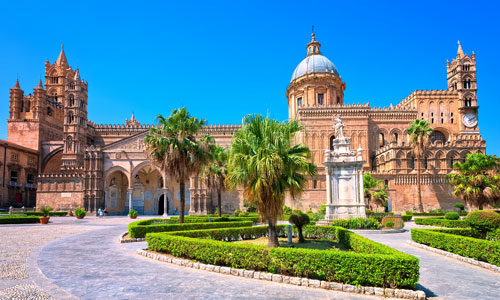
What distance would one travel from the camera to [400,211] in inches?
1642

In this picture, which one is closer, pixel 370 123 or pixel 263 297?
pixel 263 297

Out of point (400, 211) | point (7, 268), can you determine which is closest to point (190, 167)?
point (7, 268)

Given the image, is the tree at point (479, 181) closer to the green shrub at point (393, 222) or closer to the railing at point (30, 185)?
the green shrub at point (393, 222)

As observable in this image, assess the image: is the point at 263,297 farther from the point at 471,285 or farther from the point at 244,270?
the point at 471,285

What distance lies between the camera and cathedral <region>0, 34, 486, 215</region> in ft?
145

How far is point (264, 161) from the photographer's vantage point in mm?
11781

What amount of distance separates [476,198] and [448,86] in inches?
1438

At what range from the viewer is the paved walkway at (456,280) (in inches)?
296

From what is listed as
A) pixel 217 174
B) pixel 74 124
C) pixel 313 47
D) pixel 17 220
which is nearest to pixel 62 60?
pixel 74 124

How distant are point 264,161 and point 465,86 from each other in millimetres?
56470

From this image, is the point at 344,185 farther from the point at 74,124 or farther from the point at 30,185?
the point at 30,185

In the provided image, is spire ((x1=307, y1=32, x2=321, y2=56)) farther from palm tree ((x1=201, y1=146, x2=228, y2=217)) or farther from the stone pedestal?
the stone pedestal

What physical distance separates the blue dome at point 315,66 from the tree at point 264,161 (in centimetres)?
4176

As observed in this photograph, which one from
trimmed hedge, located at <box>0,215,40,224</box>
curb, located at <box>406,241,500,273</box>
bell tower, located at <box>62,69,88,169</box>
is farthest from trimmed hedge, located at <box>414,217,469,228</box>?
bell tower, located at <box>62,69,88,169</box>
